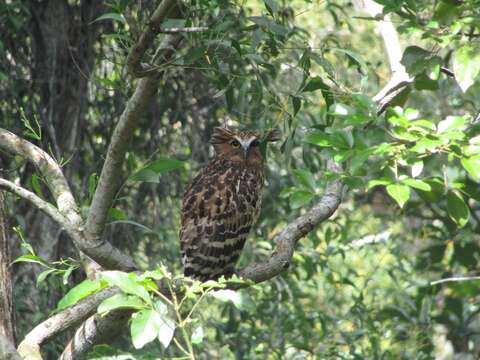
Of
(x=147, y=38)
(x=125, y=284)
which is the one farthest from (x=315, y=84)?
(x=125, y=284)

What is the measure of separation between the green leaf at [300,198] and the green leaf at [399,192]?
436 millimetres

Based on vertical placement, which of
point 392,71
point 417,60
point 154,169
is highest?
point 417,60

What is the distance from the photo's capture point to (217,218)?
4902 millimetres

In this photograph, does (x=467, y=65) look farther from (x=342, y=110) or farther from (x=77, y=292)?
(x=77, y=292)

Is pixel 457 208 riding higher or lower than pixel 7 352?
higher

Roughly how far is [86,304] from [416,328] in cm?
268

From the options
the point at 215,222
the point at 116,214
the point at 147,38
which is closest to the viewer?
the point at 147,38

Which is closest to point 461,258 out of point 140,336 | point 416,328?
point 416,328

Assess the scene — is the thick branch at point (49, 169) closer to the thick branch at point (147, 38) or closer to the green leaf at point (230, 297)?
the thick branch at point (147, 38)

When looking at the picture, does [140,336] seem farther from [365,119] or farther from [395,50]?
[395,50]

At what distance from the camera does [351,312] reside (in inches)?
213

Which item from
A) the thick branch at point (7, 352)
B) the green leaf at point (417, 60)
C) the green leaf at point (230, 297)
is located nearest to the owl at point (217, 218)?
the green leaf at point (417, 60)

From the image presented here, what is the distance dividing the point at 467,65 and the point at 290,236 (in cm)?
139

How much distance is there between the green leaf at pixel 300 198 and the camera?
3027mm
